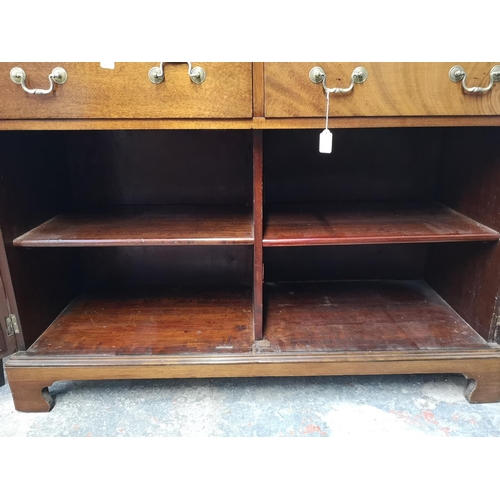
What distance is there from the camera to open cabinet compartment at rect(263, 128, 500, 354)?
0.95 m

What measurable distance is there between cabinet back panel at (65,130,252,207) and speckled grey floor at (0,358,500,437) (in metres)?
0.57

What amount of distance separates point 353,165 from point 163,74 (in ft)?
2.28

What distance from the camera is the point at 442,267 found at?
1.21 m

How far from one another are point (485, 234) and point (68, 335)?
109cm

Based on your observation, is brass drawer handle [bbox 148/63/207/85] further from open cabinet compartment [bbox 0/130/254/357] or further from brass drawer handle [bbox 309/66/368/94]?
open cabinet compartment [bbox 0/130/254/357]

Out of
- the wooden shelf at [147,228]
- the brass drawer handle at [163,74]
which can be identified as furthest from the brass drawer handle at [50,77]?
the wooden shelf at [147,228]

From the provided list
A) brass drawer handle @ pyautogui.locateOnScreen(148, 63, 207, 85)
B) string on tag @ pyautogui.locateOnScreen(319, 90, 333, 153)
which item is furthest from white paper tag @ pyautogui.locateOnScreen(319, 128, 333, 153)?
brass drawer handle @ pyautogui.locateOnScreen(148, 63, 207, 85)

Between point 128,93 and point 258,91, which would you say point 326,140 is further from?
point 128,93

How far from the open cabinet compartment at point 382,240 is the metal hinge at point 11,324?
0.62m

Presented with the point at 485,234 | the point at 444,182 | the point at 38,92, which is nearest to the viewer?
the point at 38,92

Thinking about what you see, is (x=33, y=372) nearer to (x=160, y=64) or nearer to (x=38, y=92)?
(x=38, y=92)

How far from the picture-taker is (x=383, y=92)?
30.4 inches

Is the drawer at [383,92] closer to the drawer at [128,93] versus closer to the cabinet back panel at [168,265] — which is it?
the drawer at [128,93]
